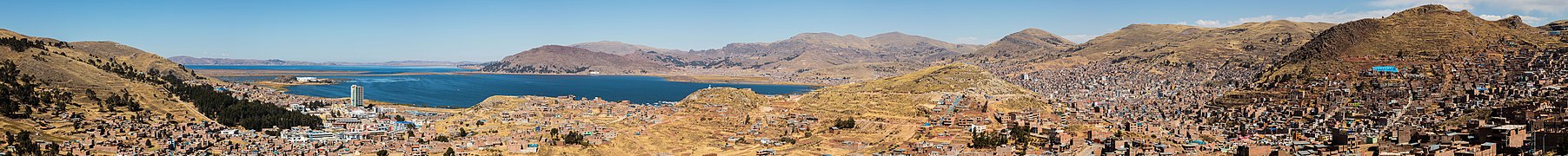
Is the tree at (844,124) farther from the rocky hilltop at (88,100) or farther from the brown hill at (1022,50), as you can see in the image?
the brown hill at (1022,50)

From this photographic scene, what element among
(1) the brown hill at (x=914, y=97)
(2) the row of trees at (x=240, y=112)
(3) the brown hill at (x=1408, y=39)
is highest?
(3) the brown hill at (x=1408, y=39)

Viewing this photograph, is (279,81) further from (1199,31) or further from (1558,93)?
(1558,93)

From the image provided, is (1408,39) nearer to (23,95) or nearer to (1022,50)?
(23,95)

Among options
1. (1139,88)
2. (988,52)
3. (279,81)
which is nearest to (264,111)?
(1139,88)

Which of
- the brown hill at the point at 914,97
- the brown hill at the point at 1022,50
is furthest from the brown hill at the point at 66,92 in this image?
Answer: the brown hill at the point at 1022,50

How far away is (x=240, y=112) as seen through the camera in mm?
56875

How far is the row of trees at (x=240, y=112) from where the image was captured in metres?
52.5

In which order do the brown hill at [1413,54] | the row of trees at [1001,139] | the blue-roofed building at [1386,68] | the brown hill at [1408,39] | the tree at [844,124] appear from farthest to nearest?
the brown hill at [1408,39]
the blue-roofed building at [1386,68]
the brown hill at [1413,54]
the tree at [844,124]
the row of trees at [1001,139]

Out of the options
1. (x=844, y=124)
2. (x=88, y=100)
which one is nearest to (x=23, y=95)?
(x=88, y=100)

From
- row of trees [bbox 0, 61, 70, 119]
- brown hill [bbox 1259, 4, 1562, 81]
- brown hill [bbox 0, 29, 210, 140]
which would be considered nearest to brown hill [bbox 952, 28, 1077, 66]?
brown hill [bbox 1259, 4, 1562, 81]

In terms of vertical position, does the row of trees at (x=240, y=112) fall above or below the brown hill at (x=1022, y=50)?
below

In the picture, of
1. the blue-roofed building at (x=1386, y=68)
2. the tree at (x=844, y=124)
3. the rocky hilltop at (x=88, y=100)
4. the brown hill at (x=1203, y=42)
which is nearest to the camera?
the tree at (x=844, y=124)

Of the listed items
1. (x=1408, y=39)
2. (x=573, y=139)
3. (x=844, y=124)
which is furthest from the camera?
(x=1408, y=39)

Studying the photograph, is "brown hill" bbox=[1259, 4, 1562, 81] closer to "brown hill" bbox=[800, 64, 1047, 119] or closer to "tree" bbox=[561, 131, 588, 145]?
"brown hill" bbox=[800, 64, 1047, 119]
